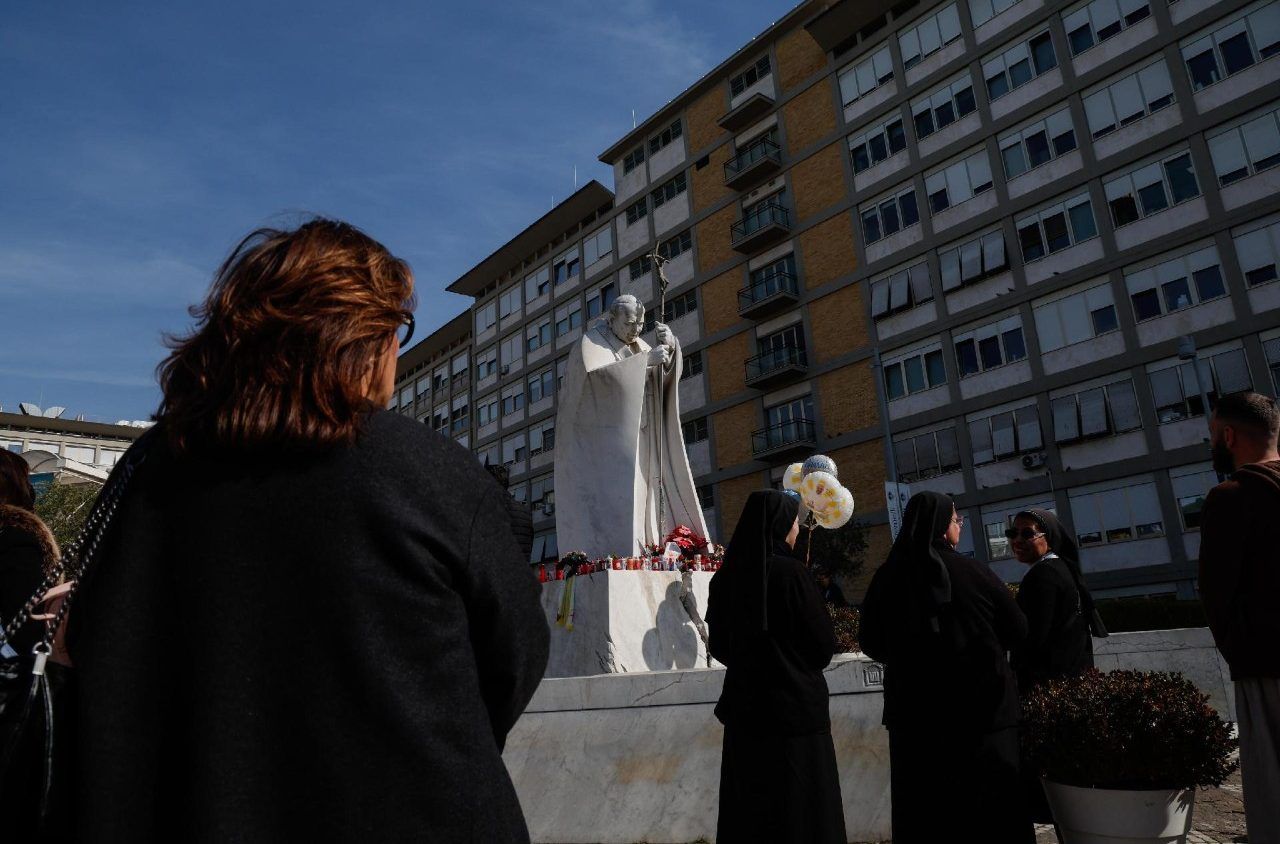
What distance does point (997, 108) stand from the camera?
2856 centimetres

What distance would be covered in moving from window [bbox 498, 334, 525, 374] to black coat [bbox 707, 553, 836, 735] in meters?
45.6

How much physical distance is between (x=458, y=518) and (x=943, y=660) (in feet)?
10.5

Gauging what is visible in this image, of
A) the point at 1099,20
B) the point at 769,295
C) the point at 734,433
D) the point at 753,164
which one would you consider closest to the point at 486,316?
the point at 753,164

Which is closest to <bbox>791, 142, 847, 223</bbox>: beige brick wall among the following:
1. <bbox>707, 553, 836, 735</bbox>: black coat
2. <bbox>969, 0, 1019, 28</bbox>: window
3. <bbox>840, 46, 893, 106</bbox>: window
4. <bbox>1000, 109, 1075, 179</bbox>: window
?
<bbox>840, 46, 893, 106</bbox>: window

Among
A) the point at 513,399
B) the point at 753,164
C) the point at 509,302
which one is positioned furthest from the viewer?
the point at 509,302

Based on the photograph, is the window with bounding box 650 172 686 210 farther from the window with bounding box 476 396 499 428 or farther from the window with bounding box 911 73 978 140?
the window with bounding box 476 396 499 428

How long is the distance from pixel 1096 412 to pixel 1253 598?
981 inches

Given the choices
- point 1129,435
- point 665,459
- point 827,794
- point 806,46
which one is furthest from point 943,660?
point 806,46

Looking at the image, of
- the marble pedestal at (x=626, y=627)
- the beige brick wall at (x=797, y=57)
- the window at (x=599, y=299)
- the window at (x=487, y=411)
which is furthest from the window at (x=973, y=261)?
the window at (x=487, y=411)

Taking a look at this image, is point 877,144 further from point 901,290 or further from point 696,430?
point 696,430

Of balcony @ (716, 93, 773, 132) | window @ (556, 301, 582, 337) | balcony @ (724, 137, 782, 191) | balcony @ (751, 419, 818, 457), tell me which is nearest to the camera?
balcony @ (751, 419, 818, 457)

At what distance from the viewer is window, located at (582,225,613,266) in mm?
43219

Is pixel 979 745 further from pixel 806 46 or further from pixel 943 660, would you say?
pixel 806 46

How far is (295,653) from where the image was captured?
1.43 meters
